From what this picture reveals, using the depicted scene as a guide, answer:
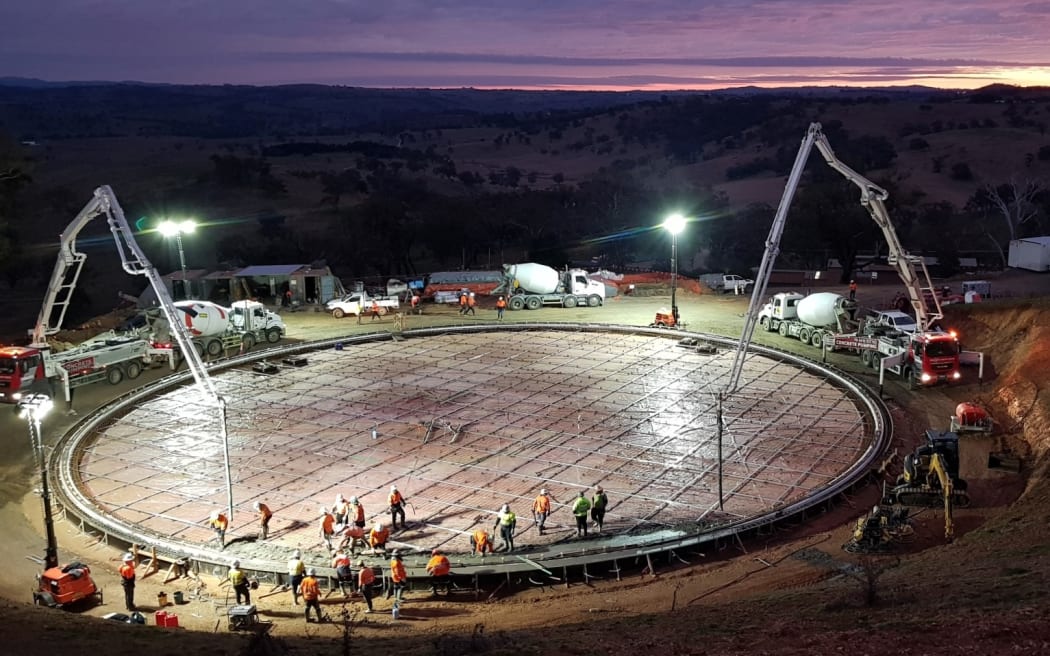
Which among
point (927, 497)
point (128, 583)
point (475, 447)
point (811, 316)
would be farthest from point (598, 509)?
point (811, 316)

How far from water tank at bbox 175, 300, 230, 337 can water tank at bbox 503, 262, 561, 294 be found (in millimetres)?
16086

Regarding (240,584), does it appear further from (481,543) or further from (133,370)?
(133,370)

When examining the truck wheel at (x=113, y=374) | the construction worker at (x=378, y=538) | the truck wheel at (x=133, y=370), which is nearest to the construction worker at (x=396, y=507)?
the construction worker at (x=378, y=538)

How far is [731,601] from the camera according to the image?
15680 millimetres

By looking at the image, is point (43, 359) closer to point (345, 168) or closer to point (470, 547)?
point (470, 547)

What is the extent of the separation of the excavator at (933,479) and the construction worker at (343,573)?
499 inches

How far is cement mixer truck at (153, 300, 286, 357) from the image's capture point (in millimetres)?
36812

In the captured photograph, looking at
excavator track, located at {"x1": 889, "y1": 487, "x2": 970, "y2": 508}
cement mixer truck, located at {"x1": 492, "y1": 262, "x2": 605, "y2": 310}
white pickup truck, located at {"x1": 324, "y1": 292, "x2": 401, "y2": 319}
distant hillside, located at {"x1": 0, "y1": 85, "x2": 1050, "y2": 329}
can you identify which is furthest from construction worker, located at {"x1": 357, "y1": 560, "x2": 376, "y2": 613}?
distant hillside, located at {"x1": 0, "y1": 85, "x2": 1050, "y2": 329}

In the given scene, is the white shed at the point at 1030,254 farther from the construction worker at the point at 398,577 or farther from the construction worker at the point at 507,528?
the construction worker at the point at 398,577

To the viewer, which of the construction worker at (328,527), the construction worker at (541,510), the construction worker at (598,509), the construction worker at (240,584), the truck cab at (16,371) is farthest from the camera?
the truck cab at (16,371)

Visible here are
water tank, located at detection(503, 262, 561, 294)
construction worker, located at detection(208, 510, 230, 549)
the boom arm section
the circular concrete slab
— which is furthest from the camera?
water tank, located at detection(503, 262, 561, 294)

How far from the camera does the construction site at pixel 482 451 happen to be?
Answer: 19625 millimetres

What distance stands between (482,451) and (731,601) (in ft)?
35.0

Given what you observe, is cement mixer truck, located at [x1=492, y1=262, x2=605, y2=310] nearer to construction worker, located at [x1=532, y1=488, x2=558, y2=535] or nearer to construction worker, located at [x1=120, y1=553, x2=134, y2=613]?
construction worker, located at [x1=532, y1=488, x2=558, y2=535]
